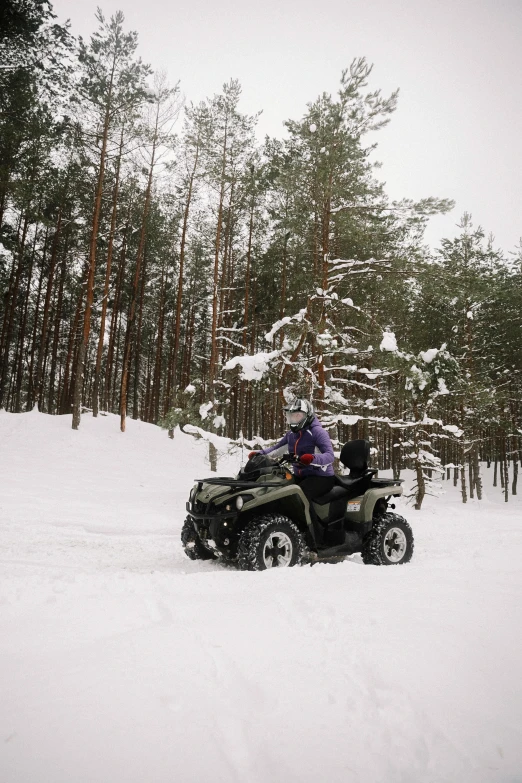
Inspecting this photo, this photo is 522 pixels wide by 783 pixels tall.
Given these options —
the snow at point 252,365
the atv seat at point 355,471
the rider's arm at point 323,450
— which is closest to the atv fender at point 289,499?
the rider's arm at point 323,450

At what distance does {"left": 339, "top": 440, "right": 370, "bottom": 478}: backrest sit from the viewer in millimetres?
6051

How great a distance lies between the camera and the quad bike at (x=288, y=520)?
489 centimetres

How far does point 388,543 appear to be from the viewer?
5859mm

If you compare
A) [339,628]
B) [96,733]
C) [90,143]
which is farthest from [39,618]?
[90,143]

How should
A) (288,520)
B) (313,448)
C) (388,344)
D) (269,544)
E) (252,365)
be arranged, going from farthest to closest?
1. (388,344)
2. (252,365)
3. (313,448)
4. (288,520)
5. (269,544)

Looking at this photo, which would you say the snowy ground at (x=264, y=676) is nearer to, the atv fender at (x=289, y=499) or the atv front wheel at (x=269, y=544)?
the atv front wheel at (x=269, y=544)

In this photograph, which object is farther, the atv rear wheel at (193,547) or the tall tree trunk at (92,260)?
the tall tree trunk at (92,260)

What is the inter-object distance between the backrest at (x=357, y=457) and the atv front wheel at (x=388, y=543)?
67 cm

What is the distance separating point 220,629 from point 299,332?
30.5 feet

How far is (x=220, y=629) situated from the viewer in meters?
2.75

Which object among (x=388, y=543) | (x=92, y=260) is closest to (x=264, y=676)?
(x=388, y=543)

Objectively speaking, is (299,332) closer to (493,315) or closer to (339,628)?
(339,628)

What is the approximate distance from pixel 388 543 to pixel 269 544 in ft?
6.29

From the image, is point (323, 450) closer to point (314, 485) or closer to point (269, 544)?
point (314, 485)
